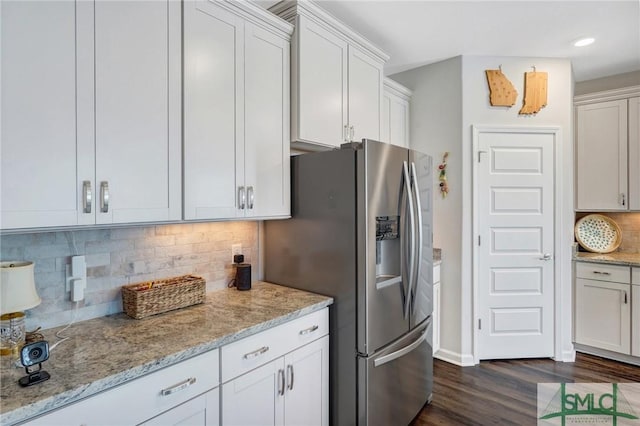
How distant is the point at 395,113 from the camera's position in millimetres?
3248

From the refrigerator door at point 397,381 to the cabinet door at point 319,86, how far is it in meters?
1.34

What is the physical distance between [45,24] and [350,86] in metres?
1.72

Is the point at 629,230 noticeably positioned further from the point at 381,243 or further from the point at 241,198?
the point at 241,198

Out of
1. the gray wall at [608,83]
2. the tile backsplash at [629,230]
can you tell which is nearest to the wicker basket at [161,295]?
the tile backsplash at [629,230]

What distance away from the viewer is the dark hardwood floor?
7.59 feet

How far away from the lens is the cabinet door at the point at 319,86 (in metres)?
2.10

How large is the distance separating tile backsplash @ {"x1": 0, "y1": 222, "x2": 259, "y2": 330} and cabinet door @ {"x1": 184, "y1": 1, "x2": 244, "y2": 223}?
368mm

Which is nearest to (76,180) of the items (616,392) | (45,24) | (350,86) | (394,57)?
(45,24)

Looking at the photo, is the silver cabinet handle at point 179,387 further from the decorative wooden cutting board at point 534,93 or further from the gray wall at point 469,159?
the decorative wooden cutting board at point 534,93

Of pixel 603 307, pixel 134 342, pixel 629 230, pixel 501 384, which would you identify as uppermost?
pixel 629 230

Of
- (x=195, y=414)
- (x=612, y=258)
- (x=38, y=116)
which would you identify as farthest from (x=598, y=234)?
(x=38, y=116)

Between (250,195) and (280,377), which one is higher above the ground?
(250,195)

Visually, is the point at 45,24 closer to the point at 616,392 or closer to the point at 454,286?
the point at 454,286

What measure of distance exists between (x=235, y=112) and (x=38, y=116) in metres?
0.84
